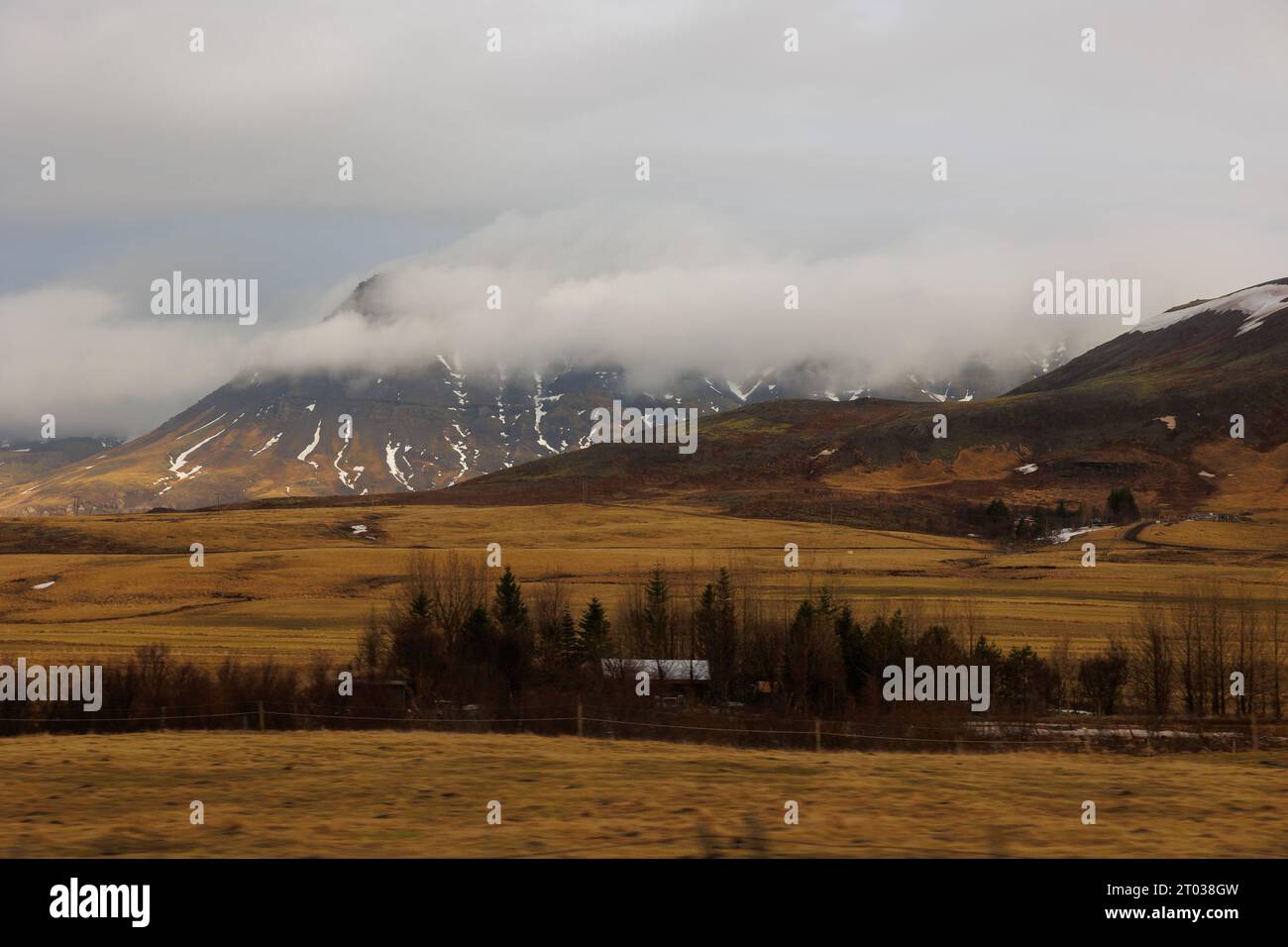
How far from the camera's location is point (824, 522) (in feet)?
643

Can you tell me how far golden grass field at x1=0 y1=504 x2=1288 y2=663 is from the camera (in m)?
93.4

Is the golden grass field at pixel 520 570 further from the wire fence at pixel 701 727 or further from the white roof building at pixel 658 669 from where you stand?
the wire fence at pixel 701 727

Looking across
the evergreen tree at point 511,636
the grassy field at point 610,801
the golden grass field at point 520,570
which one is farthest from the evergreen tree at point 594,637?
the grassy field at point 610,801

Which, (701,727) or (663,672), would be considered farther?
(663,672)

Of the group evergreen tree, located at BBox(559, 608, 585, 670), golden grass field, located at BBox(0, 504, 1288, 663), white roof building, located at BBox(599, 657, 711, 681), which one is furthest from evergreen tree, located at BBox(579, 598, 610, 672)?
golden grass field, located at BBox(0, 504, 1288, 663)

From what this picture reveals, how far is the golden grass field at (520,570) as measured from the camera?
9344cm

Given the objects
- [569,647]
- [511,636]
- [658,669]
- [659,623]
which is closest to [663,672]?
[658,669]

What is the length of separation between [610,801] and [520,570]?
113508 millimetres

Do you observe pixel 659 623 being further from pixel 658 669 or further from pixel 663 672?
pixel 663 672

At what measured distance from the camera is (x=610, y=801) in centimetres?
2014

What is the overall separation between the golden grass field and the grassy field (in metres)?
50.2

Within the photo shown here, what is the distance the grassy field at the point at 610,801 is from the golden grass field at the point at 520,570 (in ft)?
165

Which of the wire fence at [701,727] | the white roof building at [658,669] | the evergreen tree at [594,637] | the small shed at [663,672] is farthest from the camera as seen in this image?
the evergreen tree at [594,637]
